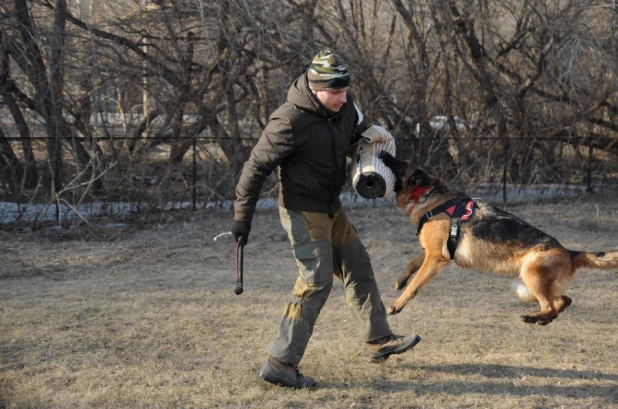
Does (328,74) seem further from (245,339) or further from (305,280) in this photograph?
(245,339)

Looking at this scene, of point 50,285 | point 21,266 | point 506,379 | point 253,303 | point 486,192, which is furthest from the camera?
point 486,192

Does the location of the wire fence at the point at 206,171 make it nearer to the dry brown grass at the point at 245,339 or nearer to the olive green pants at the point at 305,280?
the dry brown grass at the point at 245,339

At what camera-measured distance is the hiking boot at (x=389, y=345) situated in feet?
14.1

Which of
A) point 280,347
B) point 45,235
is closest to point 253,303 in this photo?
point 280,347

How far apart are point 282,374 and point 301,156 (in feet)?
4.21

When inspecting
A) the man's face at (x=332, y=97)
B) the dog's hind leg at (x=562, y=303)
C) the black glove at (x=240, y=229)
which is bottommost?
the dog's hind leg at (x=562, y=303)

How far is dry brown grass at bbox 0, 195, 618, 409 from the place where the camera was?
159 inches

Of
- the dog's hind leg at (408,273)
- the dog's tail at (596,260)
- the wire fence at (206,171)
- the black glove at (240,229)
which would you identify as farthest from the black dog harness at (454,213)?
the wire fence at (206,171)

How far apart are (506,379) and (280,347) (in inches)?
56.7

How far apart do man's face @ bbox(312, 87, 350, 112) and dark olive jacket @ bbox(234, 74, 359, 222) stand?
0.03 metres

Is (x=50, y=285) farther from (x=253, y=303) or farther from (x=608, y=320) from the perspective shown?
(x=608, y=320)

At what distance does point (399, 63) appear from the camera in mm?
12844

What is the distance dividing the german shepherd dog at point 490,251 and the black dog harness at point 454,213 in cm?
2

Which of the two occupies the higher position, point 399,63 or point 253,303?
point 399,63
